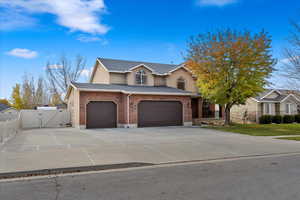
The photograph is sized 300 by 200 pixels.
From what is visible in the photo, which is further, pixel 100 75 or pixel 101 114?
pixel 100 75

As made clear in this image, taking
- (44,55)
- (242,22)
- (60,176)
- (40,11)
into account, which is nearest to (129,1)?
(40,11)

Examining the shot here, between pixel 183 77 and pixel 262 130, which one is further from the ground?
pixel 183 77

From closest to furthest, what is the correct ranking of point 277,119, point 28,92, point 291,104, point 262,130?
point 262,130
point 277,119
point 291,104
point 28,92

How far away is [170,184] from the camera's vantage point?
5281 mm

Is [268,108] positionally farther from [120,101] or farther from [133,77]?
[120,101]

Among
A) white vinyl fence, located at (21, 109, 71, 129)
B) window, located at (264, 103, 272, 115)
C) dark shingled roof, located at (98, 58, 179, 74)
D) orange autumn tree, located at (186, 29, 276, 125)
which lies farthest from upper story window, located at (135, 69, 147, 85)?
window, located at (264, 103, 272, 115)

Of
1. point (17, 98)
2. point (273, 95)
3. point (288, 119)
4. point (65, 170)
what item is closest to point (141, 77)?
point (65, 170)

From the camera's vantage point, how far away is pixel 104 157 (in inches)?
314

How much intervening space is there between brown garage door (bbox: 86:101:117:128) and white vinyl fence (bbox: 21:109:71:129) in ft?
14.8

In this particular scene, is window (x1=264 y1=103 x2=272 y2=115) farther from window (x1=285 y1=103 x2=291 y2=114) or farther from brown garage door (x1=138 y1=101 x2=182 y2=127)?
brown garage door (x1=138 y1=101 x2=182 y2=127)

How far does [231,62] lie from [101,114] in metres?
12.1

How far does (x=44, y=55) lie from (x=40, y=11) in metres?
25.6

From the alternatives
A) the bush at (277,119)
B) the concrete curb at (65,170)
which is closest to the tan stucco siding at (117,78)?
the concrete curb at (65,170)

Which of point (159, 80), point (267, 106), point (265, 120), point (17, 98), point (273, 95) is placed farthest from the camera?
point (17, 98)
